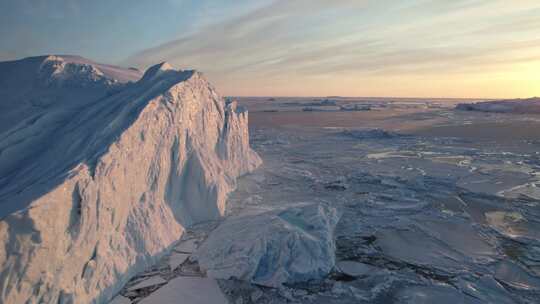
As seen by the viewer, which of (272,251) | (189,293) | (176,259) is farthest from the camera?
(176,259)

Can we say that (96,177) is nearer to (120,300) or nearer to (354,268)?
(120,300)

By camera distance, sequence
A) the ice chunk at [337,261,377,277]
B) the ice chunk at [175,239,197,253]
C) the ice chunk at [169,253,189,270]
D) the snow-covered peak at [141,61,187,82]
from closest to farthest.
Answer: the ice chunk at [337,261,377,277], the ice chunk at [169,253,189,270], the ice chunk at [175,239,197,253], the snow-covered peak at [141,61,187,82]

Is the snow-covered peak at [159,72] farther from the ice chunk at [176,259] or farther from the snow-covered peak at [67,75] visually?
the ice chunk at [176,259]

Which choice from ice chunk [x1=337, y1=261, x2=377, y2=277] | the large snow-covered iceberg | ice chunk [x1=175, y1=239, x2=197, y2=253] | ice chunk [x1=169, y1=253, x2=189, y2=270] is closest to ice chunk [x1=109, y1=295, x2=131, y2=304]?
ice chunk [x1=169, y1=253, x2=189, y2=270]

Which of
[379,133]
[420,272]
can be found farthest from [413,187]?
[379,133]

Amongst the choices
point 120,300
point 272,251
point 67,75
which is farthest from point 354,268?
point 67,75

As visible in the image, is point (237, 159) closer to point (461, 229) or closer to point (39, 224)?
point (461, 229)

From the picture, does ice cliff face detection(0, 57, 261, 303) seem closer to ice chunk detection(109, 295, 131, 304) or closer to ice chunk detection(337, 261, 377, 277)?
ice chunk detection(109, 295, 131, 304)
